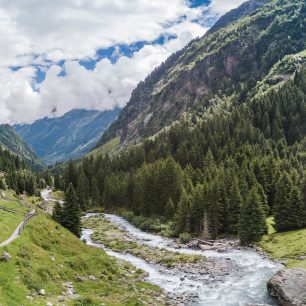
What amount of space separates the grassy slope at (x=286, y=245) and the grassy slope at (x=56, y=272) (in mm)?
26132

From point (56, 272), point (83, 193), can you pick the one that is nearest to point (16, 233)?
point (56, 272)

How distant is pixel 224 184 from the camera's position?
10306cm

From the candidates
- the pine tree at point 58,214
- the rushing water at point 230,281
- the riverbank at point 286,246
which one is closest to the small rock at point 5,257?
the rushing water at point 230,281

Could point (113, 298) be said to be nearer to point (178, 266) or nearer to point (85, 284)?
point (85, 284)

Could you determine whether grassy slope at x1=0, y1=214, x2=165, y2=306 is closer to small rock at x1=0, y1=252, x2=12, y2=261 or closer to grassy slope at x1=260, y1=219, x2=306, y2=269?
small rock at x1=0, y1=252, x2=12, y2=261

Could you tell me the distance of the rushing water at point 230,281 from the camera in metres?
50.3

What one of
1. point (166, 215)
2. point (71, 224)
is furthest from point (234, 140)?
point (71, 224)

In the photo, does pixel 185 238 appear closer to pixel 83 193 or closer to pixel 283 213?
pixel 283 213

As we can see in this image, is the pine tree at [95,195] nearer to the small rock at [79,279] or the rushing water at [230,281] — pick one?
the rushing water at [230,281]

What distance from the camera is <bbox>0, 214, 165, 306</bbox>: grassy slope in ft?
122

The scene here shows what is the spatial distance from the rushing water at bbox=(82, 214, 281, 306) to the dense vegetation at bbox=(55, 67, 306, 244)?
12628 millimetres

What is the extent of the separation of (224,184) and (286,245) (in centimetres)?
3097

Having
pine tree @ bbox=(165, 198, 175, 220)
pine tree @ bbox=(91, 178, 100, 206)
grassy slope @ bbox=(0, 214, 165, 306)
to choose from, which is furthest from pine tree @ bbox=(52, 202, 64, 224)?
pine tree @ bbox=(91, 178, 100, 206)

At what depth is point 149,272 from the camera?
63969 millimetres
